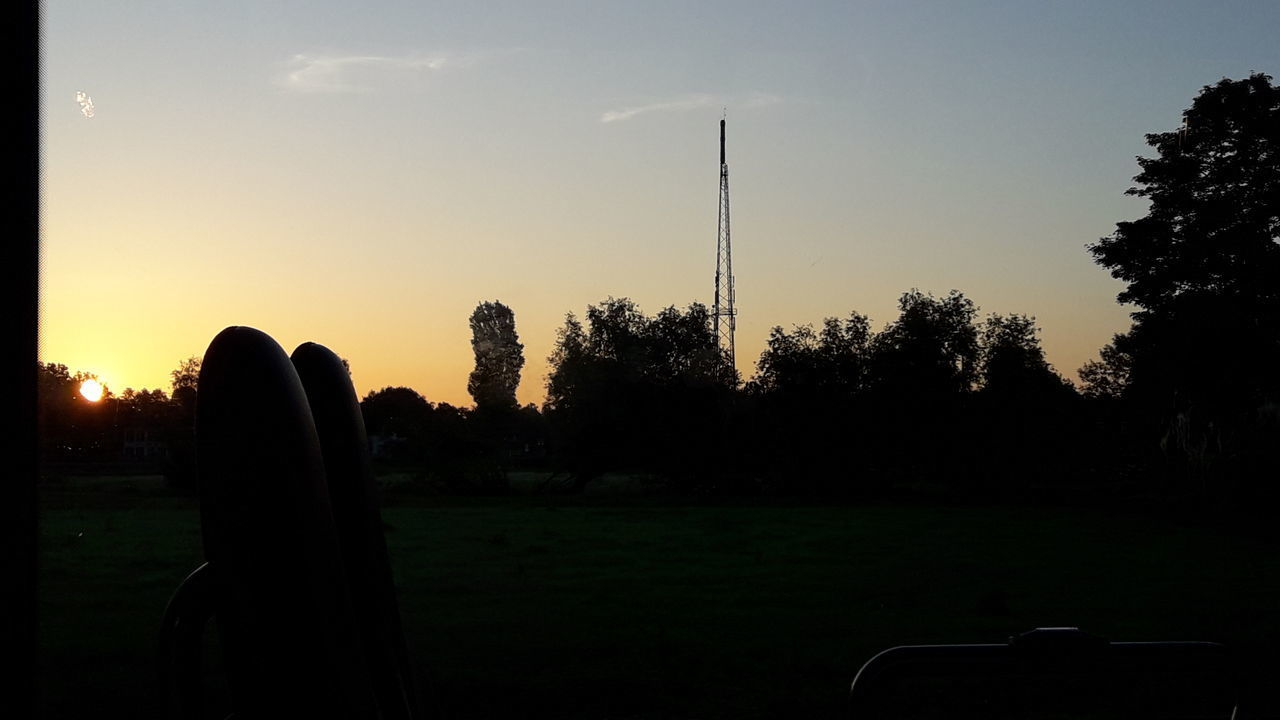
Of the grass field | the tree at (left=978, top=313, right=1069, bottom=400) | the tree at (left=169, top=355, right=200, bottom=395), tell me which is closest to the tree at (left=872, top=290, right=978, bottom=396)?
the tree at (left=978, top=313, right=1069, bottom=400)

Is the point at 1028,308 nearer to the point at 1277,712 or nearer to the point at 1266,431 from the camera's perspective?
the point at 1266,431

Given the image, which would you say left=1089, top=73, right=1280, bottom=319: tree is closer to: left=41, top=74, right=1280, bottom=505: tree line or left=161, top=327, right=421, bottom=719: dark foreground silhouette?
left=41, top=74, right=1280, bottom=505: tree line

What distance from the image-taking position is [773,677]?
3.91 m

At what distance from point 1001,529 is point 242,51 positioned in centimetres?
919

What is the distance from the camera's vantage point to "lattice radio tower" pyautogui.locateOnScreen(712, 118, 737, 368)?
1502 centimetres

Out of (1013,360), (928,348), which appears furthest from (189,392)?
(1013,360)

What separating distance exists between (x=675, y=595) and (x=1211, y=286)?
28.5ft

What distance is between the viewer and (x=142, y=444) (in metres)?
7.27

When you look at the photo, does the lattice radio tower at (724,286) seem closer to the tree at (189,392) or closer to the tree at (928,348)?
the tree at (928,348)

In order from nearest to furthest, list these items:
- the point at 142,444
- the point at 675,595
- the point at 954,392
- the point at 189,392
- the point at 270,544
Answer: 1. the point at 270,544
2. the point at 189,392
3. the point at 675,595
4. the point at 142,444
5. the point at 954,392

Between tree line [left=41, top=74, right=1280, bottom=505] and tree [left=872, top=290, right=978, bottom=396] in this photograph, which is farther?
tree [left=872, top=290, right=978, bottom=396]

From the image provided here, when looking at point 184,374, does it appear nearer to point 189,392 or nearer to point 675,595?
point 189,392

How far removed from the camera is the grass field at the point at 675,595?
3.73 meters

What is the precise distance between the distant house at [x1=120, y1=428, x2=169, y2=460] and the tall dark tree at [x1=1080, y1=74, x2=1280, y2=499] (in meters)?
10.1
